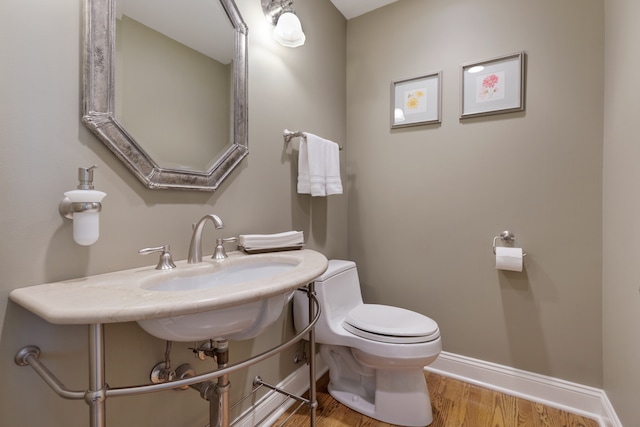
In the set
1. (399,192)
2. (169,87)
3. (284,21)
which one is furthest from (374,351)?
(284,21)

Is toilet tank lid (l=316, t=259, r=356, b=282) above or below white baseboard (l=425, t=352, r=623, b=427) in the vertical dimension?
above

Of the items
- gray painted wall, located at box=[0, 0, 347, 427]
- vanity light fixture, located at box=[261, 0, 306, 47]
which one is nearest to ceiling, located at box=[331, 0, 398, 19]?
vanity light fixture, located at box=[261, 0, 306, 47]

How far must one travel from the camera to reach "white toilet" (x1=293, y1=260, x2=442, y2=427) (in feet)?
4.37

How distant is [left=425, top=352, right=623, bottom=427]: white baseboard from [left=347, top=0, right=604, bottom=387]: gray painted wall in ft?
0.15

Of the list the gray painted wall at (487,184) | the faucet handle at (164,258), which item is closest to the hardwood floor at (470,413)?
the gray painted wall at (487,184)

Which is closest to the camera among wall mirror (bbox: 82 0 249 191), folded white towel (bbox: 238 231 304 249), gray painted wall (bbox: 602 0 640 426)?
wall mirror (bbox: 82 0 249 191)

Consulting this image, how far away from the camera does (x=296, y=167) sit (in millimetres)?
1636

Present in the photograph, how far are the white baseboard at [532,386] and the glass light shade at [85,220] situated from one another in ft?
6.19

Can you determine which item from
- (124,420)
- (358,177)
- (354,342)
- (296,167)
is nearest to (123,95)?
(296,167)

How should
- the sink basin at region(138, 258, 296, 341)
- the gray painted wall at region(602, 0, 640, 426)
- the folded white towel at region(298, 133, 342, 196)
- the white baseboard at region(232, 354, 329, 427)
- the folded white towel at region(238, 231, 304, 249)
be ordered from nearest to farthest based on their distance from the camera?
1. the sink basin at region(138, 258, 296, 341)
2. the gray painted wall at region(602, 0, 640, 426)
3. the folded white towel at region(238, 231, 304, 249)
4. the white baseboard at region(232, 354, 329, 427)
5. the folded white towel at region(298, 133, 342, 196)

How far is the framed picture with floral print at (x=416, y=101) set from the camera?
5.95 feet

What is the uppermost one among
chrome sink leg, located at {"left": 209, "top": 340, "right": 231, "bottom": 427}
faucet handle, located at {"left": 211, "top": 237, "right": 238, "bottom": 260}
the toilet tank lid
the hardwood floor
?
faucet handle, located at {"left": 211, "top": 237, "right": 238, "bottom": 260}

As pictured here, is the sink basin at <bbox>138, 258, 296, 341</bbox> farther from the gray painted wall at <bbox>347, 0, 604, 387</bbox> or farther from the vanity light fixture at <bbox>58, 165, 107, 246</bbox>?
the gray painted wall at <bbox>347, 0, 604, 387</bbox>

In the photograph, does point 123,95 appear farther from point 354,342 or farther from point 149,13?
point 354,342
